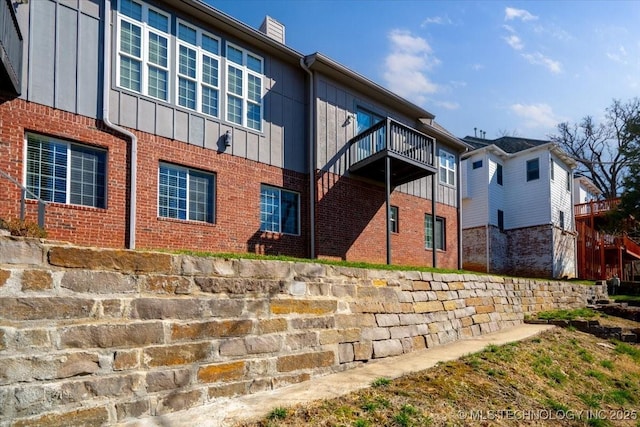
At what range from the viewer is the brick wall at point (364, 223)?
41.7 ft

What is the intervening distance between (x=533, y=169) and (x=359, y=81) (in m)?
15.7

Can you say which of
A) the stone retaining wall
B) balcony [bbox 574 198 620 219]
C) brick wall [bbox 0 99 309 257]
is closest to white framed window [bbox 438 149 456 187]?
brick wall [bbox 0 99 309 257]

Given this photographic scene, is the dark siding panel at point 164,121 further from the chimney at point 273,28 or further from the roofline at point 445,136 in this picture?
the roofline at point 445,136

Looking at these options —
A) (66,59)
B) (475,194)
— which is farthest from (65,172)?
(475,194)

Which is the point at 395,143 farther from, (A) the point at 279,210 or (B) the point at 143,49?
(B) the point at 143,49

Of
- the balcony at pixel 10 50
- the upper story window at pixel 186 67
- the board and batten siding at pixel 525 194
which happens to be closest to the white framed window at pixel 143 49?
the upper story window at pixel 186 67

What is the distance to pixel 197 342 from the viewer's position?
4.88 m

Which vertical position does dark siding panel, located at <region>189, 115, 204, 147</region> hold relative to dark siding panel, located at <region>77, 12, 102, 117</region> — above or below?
below

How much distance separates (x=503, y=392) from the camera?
6.19 m

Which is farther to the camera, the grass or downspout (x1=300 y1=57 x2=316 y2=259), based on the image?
downspout (x1=300 y1=57 x2=316 y2=259)

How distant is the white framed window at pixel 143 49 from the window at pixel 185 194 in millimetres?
1702

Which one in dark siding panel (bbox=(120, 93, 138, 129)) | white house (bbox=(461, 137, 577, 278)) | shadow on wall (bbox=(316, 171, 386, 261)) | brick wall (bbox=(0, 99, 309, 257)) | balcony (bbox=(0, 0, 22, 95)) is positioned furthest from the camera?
white house (bbox=(461, 137, 577, 278))

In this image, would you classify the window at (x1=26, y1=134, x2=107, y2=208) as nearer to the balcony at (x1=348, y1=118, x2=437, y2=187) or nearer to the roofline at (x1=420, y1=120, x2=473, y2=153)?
the balcony at (x1=348, y1=118, x2=437, y2=187)

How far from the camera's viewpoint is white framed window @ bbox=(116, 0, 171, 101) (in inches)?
372
